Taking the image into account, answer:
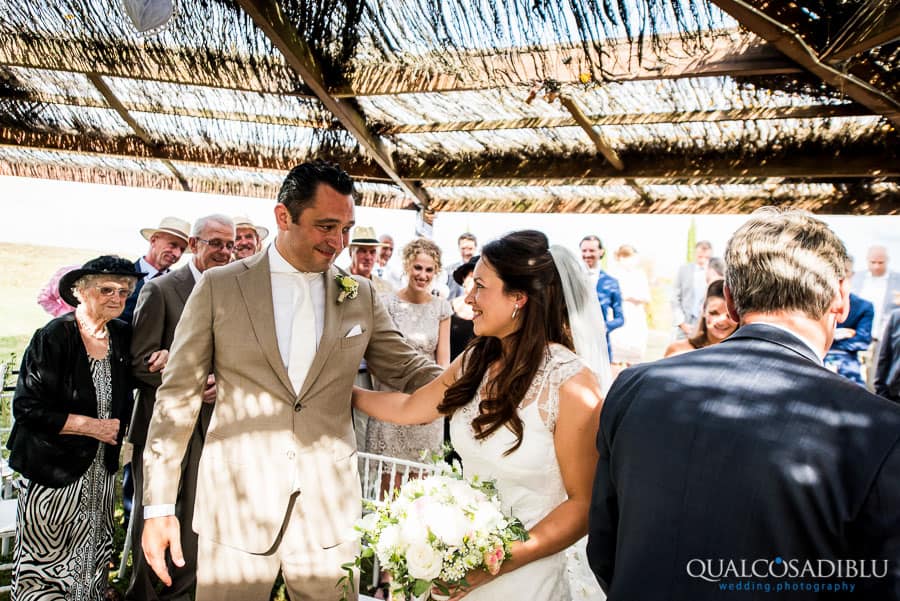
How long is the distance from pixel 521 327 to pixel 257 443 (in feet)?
3.94

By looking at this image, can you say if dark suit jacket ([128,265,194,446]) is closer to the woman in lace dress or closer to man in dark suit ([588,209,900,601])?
the woman in lace dress

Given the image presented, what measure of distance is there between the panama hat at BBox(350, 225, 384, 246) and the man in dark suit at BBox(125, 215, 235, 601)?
2096 mm

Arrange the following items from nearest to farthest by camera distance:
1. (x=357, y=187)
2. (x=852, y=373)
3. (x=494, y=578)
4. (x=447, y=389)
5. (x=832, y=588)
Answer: (x=832, y=588) → (x=494, y=578) → (x=447, y=389) → (x=852, y=373) → (x=357, y=187)

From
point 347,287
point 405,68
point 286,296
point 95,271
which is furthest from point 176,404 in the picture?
point 405,68

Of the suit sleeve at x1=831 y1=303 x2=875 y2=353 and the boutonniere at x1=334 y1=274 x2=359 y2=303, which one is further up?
the boutonniere at x1=334 y1=274 x2=359 y2=303

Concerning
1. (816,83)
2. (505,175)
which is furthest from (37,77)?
(816,83)

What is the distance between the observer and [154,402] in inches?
167

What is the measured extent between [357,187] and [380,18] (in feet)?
11.6

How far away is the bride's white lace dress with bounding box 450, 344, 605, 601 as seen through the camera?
104 inches

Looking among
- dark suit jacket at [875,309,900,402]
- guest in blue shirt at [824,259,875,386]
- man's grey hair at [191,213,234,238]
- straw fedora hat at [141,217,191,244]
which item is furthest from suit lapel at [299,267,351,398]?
guest in blue shirt at [824,259,875,386]

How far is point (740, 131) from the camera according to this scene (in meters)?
5.35

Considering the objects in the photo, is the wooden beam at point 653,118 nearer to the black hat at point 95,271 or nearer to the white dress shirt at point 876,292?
the black hat at point 95,271

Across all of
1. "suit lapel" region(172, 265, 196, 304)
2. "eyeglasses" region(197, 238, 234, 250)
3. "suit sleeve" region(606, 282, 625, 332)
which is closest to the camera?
"suit lapel" region(172, 265, 196, 304)

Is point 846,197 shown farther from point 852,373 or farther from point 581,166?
point 581,166
